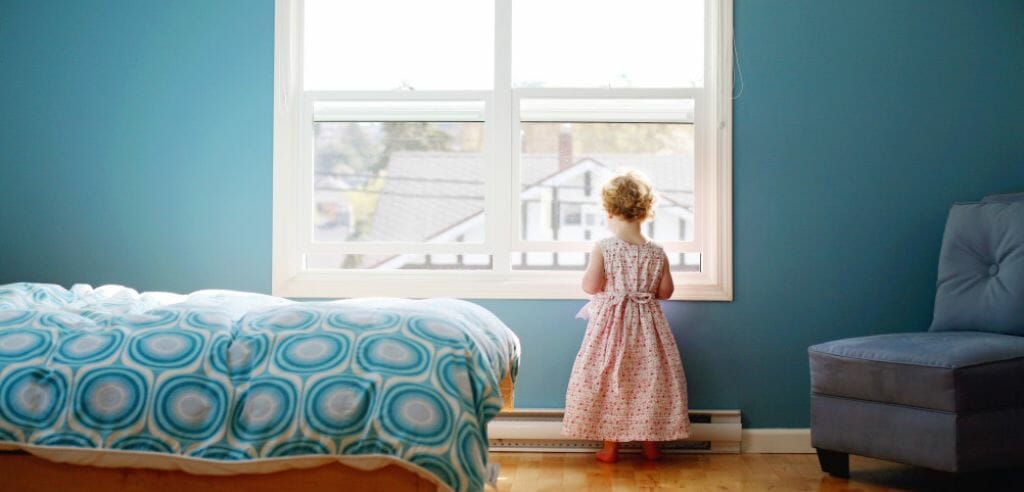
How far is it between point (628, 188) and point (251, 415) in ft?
6.21

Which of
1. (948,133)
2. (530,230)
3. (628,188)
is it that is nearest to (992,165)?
(948,133)

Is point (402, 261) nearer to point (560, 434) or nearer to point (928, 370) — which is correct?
point (560, 434)

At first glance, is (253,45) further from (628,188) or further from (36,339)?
(36,339)

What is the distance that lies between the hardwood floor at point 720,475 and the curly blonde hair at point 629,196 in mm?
879

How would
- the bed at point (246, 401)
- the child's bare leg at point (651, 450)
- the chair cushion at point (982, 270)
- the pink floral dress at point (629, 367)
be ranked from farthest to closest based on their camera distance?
1. the child's bare leg at point (651, 450)
2. the pink floral dress at point (629, 367)
3. the chair cushion at point (982, 270)
4. the bed at point (246, 401)

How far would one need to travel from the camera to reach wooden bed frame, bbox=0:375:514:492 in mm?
1929

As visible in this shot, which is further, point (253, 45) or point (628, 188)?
point (253, 45)

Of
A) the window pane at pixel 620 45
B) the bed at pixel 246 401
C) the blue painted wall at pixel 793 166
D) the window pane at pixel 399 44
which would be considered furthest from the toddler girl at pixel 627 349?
the bed at pixel 246 401

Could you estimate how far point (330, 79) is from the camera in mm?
3814

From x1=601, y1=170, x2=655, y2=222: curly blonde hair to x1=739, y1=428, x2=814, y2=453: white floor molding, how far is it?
36.3 inches

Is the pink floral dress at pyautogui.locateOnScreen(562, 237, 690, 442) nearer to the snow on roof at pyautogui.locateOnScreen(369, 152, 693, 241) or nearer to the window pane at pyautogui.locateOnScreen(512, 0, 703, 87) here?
the snow on roof at pyautogui.locateOnScreen(369, 152, 693, 241)

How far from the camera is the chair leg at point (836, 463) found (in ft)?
10.6

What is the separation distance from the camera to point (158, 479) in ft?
6.36

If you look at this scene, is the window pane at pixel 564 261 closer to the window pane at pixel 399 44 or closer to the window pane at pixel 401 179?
the window pane at pixel 401 179
